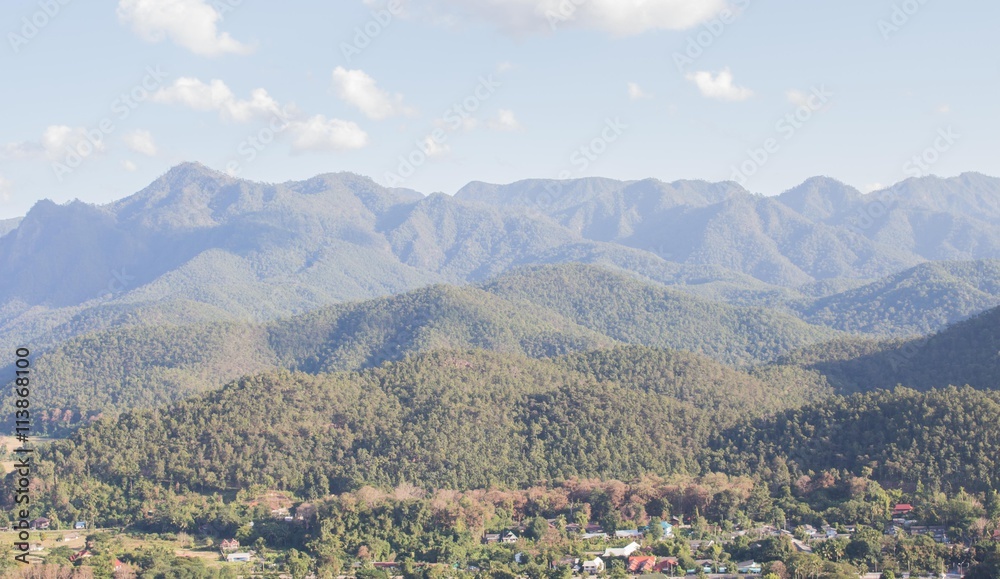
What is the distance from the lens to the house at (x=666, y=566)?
59.1 metres

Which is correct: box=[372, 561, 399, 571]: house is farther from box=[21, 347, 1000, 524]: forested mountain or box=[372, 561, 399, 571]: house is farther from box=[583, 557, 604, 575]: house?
box=[21, 347, 1000, 524]: forested mountain

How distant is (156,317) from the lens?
198000mm

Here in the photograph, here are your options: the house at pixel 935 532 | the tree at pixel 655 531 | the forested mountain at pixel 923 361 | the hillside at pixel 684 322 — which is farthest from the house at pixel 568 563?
the hillside at pixel 684 322

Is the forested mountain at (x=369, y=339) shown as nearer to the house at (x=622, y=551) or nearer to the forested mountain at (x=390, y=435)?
the forested mountain at (x=390, y=435)

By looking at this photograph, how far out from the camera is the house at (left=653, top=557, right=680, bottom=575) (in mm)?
59094

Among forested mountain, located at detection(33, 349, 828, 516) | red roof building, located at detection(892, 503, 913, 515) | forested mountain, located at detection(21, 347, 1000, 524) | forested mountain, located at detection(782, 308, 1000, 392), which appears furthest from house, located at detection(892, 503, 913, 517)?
forested mountain, located at detection(782, 308, 1000, 392)

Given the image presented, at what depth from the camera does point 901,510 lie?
220 ft

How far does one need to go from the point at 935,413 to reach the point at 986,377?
24911 mm

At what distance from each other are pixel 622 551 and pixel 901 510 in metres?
19.9

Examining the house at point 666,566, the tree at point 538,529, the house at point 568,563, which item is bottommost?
A: the house at point 666,566

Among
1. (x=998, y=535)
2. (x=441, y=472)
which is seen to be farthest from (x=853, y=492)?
(x=441, y=472)

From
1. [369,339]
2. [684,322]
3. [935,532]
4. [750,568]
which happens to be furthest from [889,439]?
[684,322]

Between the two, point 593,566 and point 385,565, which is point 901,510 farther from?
point 385,565

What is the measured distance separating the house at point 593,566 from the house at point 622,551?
1622 millimetres
